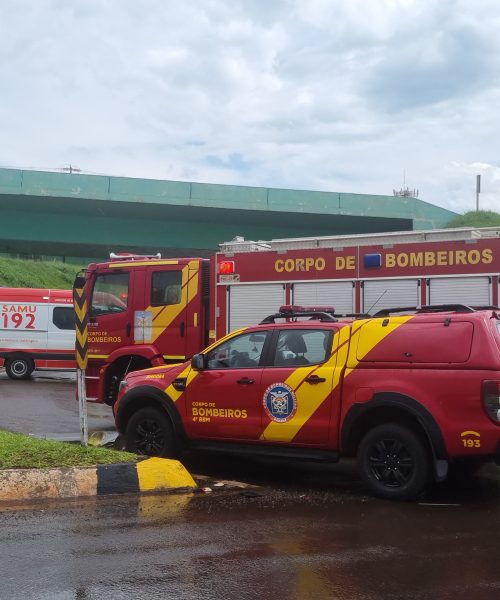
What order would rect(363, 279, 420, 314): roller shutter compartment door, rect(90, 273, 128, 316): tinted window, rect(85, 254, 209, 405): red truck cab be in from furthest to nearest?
rect(90, 273, 128, 316): tinted window → rect(85, 254, 209, 405): red truck cab → rect(363, 279, 420, 314): roller shutter compartment door

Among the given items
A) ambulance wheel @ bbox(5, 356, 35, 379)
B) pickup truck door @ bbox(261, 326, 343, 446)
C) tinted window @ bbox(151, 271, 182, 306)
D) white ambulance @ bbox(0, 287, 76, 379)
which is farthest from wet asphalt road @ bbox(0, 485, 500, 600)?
ambulance wheel @ bbox(5, 356, 35, 379)

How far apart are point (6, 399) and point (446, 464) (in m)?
10.6

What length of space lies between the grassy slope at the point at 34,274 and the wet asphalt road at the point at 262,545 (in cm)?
2859

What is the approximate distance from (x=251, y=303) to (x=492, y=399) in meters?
5.47

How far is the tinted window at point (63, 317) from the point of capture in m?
18.7

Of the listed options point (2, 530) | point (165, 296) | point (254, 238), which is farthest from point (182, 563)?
point (254, 238)

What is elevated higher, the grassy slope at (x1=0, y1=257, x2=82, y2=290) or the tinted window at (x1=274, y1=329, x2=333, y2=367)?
the grassy slope at (x1=0, y1=257, x2=82, y2=290)

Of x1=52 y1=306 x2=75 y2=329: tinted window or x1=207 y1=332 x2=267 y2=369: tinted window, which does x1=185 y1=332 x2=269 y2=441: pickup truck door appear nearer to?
x1=207 y1=332 x2=267 y2=369: tinted window

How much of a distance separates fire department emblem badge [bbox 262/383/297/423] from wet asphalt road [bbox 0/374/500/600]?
76 centimetres

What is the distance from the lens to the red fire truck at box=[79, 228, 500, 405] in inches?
388

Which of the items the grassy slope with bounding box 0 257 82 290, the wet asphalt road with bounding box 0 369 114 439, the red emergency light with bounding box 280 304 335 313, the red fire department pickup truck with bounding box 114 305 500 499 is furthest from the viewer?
the grassy slope with bounding box 0 257 82 290

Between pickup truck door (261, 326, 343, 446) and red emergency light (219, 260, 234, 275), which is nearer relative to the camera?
pickup truck door (261, 326, 343, 446)

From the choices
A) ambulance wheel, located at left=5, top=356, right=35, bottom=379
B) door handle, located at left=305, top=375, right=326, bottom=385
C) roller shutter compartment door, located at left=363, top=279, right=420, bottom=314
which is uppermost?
roller shutter compartment door, located at left=363, top=279, right=420, bottom=314

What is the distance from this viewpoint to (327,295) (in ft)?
33.7
